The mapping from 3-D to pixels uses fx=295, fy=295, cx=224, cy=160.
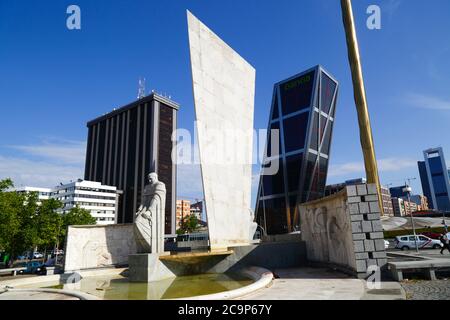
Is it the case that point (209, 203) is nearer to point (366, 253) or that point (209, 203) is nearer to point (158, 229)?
point (158, 229)

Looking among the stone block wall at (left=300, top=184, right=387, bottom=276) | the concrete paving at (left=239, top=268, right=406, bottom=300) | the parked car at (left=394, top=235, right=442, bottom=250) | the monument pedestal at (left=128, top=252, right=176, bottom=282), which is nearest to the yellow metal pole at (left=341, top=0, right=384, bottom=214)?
the parked car at (left=394, top=235, right=442, bottom=250)

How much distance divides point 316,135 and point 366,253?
220 ft

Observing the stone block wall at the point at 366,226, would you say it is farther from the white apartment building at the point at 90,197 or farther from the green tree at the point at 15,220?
the white apartment building at the point at 90,197

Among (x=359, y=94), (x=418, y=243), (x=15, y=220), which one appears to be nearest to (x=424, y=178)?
(x=418, y=243)

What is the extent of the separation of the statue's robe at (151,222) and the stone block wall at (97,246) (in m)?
6.38

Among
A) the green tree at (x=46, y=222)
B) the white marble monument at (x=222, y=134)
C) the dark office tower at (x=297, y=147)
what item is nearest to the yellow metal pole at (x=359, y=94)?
the white marble monument at (x=222, y=134)

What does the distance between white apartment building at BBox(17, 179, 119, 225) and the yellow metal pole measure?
75147 millimetres

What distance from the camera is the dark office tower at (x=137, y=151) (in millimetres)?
85375

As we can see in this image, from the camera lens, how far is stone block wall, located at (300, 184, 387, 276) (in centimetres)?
903

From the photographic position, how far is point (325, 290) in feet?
23.6

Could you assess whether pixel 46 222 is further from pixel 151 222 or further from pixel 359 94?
pixel 359 94

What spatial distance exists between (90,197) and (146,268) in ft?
265

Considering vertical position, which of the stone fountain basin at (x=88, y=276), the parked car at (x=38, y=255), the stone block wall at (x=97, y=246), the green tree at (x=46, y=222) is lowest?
the parked car at (x=38, y=255)
